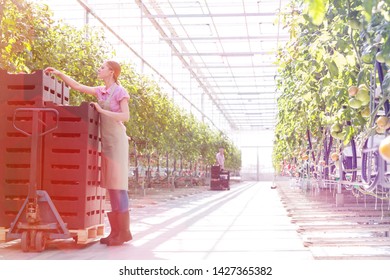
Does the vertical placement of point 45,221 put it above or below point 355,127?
below

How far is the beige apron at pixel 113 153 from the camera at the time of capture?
4.25m

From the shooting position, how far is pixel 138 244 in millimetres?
4473

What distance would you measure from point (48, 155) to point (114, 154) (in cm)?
46

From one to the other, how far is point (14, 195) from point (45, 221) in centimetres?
36

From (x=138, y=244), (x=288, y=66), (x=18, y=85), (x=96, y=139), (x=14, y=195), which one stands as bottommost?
(x=138, y=244)

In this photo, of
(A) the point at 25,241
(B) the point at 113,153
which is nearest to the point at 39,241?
(A) the point at 25,241

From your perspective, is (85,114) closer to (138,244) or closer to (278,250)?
(138,244)

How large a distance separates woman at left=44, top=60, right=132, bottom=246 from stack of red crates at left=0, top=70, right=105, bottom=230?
127 millimetres

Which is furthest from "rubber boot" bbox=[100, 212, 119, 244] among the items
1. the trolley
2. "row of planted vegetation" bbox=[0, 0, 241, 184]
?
the trolley

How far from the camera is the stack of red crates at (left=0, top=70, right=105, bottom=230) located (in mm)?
4094

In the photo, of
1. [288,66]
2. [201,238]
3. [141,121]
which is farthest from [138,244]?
[141,121]

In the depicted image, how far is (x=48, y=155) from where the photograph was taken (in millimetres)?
4129

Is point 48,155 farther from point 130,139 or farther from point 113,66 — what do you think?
point 130,139

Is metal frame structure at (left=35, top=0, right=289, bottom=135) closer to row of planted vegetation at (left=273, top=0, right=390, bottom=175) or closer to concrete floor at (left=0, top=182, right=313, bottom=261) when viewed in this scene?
concrete floor at (left=0, top=182, right=313, bottom=261)
